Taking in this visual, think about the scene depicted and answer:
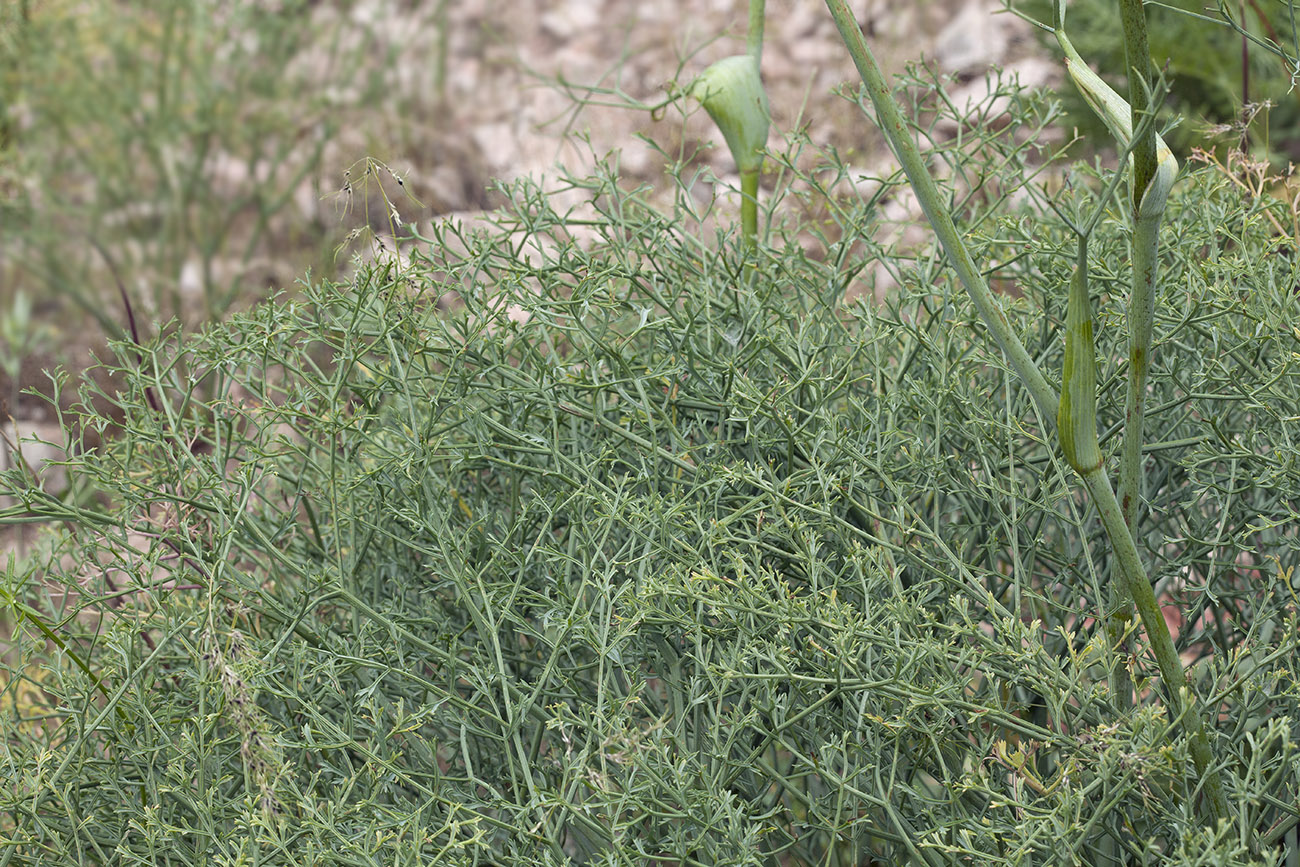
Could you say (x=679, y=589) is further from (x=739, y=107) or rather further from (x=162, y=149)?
(x=162, y=149)

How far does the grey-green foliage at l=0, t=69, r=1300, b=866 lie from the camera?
62cm

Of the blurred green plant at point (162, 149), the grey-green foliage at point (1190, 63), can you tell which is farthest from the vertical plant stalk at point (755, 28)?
the blurred green plant at point (162, 149)

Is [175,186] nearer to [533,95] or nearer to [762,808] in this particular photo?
[533,95]

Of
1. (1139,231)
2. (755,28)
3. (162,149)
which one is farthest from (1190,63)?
(162,149)

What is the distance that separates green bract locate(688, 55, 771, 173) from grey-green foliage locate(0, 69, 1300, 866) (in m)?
0.15

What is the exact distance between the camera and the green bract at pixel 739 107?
100cm

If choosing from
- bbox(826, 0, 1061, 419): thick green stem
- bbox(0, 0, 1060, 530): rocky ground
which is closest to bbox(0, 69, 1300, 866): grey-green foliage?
bbox(826, 0, 1061, 419): thick green stem

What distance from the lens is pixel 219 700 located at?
0.67 metres

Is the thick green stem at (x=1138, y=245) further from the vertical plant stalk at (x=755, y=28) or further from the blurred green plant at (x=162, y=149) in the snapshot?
the blurred green plant at (x=162, y=149)

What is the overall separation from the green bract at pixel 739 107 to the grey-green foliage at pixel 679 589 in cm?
15

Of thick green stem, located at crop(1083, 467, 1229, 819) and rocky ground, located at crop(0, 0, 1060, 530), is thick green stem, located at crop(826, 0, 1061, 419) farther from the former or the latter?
rocky ground, located at crop(0, 0, 1060, 530)

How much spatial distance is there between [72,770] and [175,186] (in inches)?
106

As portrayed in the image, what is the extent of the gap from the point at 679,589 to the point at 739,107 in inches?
20.8

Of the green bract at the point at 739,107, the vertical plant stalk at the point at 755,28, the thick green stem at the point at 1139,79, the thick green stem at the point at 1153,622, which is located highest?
the thick green stem at the point at 1139,79
